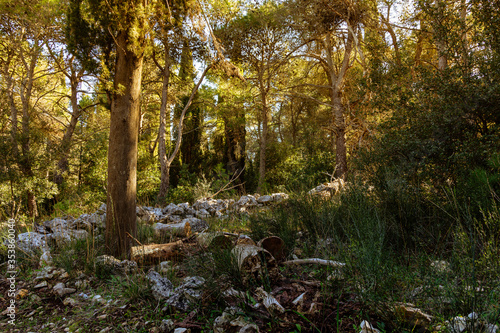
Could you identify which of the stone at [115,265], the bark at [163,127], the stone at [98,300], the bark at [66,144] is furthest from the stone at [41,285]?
the bark at [66,144]

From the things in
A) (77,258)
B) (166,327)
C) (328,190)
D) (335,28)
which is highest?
(335,28)

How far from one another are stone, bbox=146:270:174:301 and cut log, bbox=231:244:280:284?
64 cm

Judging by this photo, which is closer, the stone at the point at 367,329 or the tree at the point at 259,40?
the stone at the point at 367,329

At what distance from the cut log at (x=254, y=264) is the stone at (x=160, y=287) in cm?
64

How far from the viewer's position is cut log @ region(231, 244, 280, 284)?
6.93 ft

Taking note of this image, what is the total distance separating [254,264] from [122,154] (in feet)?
7.93

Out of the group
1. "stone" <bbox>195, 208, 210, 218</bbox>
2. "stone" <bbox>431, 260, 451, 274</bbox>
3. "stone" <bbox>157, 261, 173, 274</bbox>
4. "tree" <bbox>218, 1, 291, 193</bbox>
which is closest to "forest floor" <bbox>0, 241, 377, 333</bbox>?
"stone" <bbox>157, 261, 173, 274</bbox>

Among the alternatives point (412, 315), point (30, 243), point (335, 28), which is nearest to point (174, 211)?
point (30, 243)

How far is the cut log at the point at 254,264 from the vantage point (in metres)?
2.11

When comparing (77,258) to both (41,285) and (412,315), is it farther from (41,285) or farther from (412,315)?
(412,315)

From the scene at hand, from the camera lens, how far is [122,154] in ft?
11.9

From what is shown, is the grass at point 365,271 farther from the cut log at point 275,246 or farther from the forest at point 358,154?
the cut log at point 275,246

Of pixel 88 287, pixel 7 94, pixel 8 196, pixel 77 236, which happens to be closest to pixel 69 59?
pixel 7 94

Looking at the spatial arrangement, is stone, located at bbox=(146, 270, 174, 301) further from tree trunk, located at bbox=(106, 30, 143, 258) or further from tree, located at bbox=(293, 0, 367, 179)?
tree, located at bbox=(293, 0, 367, 179)
